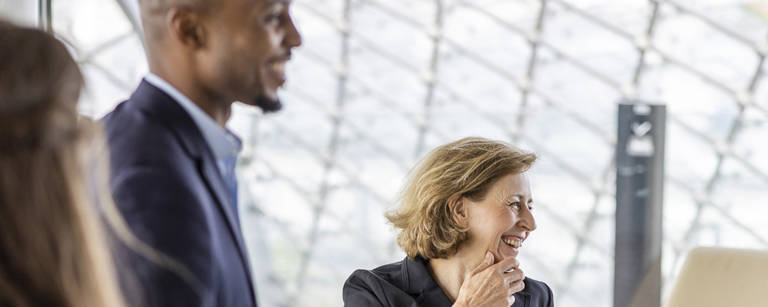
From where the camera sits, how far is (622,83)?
15.3 meters

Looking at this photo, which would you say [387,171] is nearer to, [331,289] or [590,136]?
[331,289]

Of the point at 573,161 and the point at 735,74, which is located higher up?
the point at 735,74

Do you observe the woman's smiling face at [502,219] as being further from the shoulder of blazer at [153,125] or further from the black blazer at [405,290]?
the shoulder of blazer at [153,125]

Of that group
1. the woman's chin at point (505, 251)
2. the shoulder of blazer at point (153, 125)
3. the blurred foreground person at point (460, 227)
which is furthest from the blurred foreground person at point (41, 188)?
the woman's chin at point (505, 251)

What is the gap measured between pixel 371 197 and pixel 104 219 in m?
19.0

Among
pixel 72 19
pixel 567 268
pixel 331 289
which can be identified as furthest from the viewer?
pixel 331 289

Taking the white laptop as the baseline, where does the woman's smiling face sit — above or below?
below

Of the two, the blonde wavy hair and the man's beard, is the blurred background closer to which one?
the blonde wavy hair

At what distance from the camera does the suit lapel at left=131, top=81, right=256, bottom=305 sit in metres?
1.49

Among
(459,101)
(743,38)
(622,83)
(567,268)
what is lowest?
(567,268)

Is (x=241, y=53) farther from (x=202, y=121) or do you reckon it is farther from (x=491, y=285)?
(x=491, y=285)

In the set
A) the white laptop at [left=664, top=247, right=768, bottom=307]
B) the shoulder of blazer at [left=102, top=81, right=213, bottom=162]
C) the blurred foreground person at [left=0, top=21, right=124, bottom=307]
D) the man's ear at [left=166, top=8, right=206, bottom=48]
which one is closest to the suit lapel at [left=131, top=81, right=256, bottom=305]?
the shoulder of blazer at [left=102, top=81, right=213, bottom=162]

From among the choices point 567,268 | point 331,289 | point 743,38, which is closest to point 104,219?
point 743,38

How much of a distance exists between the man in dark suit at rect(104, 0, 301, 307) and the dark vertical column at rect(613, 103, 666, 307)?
400 centimetres
